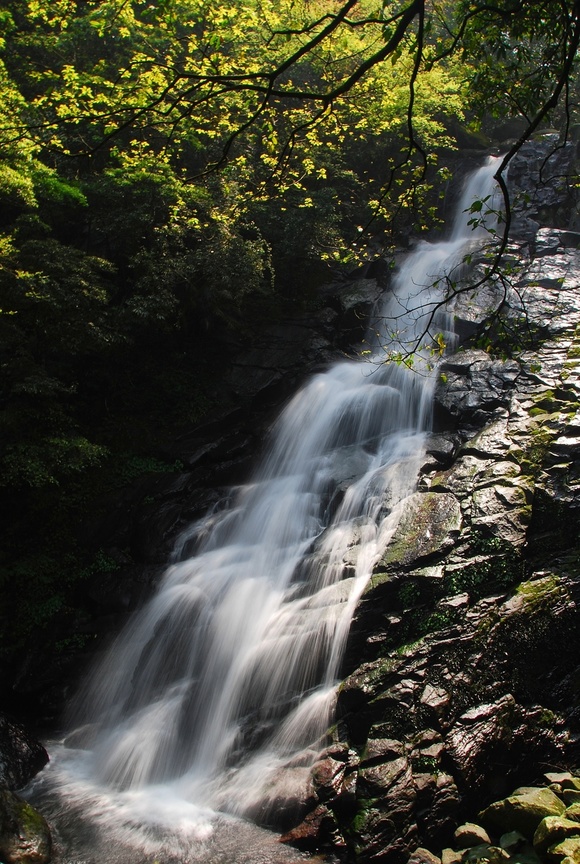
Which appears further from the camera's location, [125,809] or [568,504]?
[568,504]

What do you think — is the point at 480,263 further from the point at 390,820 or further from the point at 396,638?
the point at 390,820

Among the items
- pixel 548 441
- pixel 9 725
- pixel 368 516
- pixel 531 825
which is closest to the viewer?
pixel 531 825

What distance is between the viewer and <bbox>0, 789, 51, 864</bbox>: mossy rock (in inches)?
205

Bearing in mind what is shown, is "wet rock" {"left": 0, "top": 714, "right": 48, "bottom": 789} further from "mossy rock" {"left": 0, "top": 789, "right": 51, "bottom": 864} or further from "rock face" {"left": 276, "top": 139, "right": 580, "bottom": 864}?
"rock face" {"left": 276, "top": 139, "right": 580, "bottom": 864}

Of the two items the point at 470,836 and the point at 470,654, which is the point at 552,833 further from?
the point at 470,654

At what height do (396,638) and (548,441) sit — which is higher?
(548,441)

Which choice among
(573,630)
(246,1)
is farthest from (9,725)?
(246,1)

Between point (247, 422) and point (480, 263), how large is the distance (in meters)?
6.32

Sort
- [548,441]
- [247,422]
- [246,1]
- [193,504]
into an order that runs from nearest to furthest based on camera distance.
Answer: [548,441] < [193,504] < [247,422] < [246,1]

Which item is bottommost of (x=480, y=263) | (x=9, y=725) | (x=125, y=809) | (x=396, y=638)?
(x=125, y=809)

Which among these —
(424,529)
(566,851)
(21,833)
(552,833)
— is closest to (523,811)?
(552,833)

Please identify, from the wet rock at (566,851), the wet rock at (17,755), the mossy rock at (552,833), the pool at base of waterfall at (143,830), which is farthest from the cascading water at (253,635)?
the wet rock at (566,851)

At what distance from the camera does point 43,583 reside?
31.4ft

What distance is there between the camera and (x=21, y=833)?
17.7 ft
